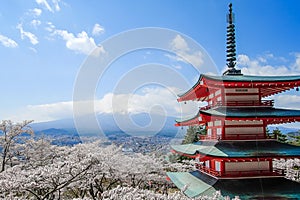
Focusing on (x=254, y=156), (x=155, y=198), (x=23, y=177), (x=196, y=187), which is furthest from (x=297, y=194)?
(x=23, y=177)

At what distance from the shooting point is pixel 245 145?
1063 centimetres

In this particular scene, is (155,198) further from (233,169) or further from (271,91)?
(271,91)

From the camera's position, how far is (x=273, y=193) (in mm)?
9547

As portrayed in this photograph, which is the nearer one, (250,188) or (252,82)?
(250,188)

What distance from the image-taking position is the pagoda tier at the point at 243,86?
1066 centimetres

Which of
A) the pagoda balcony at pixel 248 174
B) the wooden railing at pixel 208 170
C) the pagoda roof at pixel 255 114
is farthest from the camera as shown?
the wooden railing at pixel 208 170

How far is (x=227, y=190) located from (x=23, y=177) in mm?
7905

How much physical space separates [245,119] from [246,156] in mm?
1552

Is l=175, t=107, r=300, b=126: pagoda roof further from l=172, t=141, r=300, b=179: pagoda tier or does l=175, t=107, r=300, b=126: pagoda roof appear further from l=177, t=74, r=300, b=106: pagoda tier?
l=172, t=141, r=300, b=179: pagoda tier

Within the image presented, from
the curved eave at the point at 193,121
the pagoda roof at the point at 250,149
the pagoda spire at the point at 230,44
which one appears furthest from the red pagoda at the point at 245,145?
the pagoda spire at the point at 230,44

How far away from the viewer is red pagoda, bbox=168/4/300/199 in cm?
980

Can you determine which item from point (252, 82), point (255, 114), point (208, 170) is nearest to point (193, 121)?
point (208, 170)

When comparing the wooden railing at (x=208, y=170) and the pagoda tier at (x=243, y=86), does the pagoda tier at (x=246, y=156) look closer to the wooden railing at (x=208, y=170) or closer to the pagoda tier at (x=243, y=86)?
the wooden railing at (x=208, y=170)

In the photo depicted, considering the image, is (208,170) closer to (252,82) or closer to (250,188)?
(250,188)
